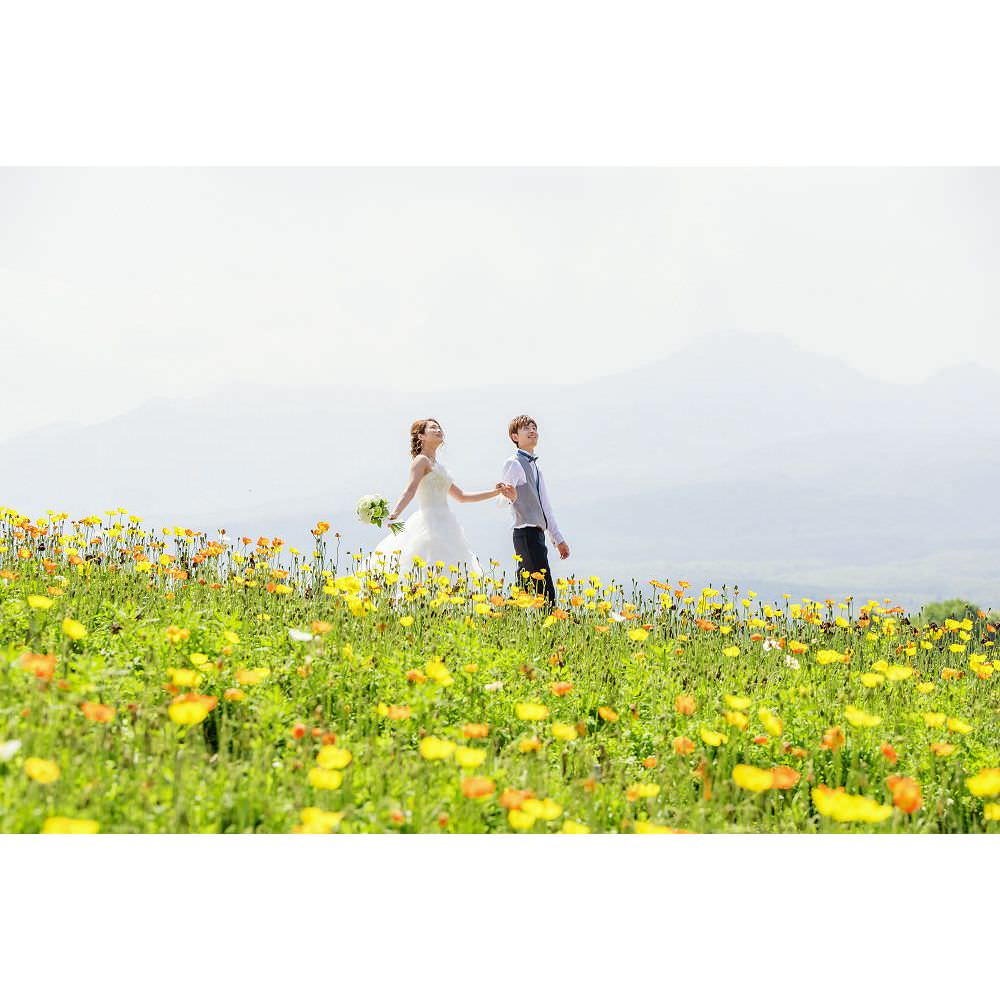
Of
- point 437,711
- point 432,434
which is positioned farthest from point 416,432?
point 437,711

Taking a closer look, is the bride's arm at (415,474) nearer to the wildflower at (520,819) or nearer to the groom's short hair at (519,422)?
the groom's short hair at (519,422)

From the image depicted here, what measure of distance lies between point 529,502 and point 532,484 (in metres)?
0.18

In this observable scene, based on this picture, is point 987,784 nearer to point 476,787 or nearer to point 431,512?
point 476,787

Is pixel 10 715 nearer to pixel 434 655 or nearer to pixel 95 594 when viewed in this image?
pixel 434 655

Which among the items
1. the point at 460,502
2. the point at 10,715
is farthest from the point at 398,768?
the point at 460,502

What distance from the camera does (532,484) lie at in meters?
8.86

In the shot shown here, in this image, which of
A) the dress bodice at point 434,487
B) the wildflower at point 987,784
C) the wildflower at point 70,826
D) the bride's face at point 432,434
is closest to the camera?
the wildflower at point 70,826

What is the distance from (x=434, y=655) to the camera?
4.74 meters

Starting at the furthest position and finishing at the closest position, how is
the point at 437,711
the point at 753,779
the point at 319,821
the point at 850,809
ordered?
the point at 437,711 < the point at 753,779 < the point at 850,809 < the point at 319,821

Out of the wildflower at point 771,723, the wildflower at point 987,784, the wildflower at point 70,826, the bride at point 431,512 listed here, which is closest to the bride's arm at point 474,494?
the bride at point 431,512

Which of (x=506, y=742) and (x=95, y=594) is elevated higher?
(x=95, y=594)

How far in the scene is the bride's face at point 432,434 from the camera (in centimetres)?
911
